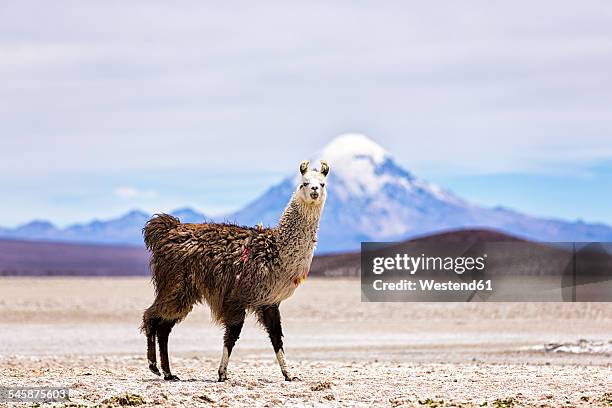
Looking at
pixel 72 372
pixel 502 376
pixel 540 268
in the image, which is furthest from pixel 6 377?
pixel 540 268

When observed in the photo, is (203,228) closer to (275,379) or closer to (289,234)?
(289,234)

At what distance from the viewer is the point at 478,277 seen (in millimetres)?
40688

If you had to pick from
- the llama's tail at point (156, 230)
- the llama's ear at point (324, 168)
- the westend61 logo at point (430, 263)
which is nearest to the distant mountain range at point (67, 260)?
the westend61 logo at point (430, 263)

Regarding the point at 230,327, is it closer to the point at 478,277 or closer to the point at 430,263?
the point at 430,263

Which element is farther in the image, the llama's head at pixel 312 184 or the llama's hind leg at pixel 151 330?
the llama's hind leg at pixel 151 330

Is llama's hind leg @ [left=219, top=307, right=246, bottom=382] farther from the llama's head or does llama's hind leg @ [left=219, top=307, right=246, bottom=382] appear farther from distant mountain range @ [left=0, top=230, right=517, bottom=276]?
distant mountain range @ [left=0, top=230, right=517, bottom=276]

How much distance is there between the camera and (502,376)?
16.0 m

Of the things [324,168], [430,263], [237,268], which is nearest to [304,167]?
[324,168]

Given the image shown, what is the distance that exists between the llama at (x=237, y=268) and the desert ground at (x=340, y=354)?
818mm

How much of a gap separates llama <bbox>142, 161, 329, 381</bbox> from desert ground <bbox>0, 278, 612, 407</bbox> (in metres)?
0.82

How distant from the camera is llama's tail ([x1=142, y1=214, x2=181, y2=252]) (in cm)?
A: 1519

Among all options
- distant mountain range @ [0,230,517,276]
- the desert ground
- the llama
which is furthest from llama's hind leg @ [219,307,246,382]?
distant mountain range @ [0,230,517,276]

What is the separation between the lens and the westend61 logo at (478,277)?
123ft

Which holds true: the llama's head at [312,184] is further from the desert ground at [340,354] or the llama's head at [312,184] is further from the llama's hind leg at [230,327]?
the desert ground at [340,354]
